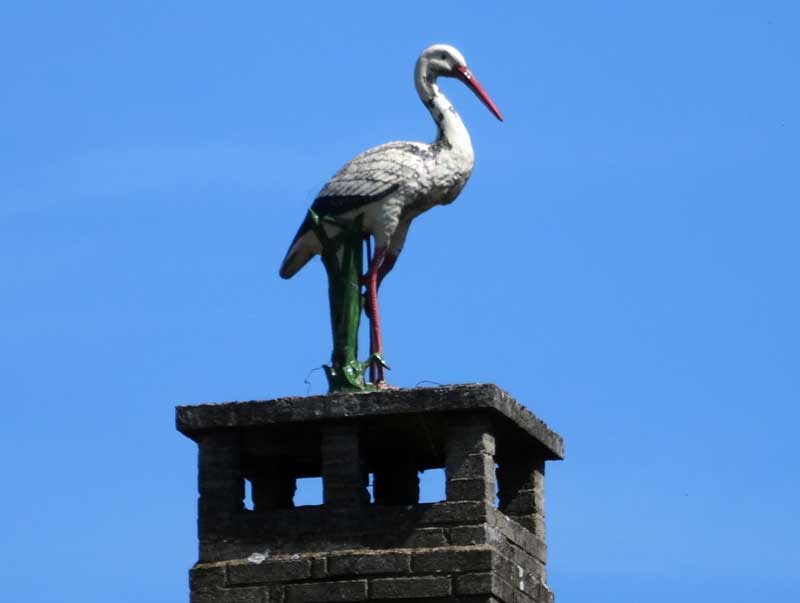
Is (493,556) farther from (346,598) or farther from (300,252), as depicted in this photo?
(300,252)

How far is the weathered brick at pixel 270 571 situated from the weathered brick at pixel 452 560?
1.11m

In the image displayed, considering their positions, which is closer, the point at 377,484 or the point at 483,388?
the point at 483,388

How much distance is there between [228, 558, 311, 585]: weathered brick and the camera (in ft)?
99.1

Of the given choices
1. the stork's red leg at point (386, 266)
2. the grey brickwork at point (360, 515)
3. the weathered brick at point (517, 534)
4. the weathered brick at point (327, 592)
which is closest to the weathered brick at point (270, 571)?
the grey brickwork at point (360, 515)

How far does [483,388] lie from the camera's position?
30125 mm

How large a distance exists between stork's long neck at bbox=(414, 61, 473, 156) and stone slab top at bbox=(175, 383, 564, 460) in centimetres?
293

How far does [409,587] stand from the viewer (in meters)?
29.9

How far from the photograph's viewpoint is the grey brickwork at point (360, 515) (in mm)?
29922

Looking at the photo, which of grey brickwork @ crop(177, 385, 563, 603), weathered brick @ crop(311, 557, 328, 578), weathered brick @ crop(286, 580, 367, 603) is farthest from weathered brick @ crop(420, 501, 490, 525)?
weathered brick @ crop(311, 557, 328, 578)

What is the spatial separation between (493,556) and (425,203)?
13.2 ft

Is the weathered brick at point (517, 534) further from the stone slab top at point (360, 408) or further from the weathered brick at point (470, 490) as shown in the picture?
the stone slab top at point (360, 408)

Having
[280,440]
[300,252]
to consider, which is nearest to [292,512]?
[280,440]

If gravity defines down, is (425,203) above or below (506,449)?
above

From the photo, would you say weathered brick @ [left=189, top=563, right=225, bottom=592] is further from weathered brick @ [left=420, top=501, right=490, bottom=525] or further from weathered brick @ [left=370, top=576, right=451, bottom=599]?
weathered brick @ [left=420, top=501, right=490, bottom=525]
